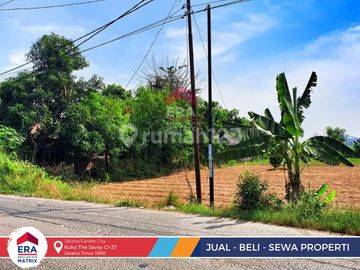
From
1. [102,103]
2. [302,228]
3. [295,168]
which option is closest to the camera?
[302,228]

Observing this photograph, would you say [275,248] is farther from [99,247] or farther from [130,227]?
[130,227]

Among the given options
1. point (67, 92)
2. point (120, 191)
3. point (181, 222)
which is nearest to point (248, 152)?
point (181, 222)

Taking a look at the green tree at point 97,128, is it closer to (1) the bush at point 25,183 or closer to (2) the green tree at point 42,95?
(2) the green tree at point 42,95

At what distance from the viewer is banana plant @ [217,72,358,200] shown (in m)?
13.0

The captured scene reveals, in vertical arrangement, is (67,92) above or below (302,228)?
above

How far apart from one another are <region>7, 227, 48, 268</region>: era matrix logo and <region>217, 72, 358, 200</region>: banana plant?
25.4 ft

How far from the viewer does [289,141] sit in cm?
1362

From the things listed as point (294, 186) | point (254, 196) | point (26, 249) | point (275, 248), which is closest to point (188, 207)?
point (254, 196)

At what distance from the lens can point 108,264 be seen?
7215 millimetres

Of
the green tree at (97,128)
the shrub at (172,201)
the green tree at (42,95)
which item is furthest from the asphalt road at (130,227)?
the green tree at (42,95)

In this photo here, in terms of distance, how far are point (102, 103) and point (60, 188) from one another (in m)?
12.3

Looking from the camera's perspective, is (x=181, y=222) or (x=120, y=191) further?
(x=120, y=191)

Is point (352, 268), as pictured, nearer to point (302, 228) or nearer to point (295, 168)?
point (302, 228)

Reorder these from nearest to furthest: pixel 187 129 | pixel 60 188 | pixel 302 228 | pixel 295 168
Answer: pixel 302 228 < pixel 295 168 < pixel 60 188 < pixel 187 129
